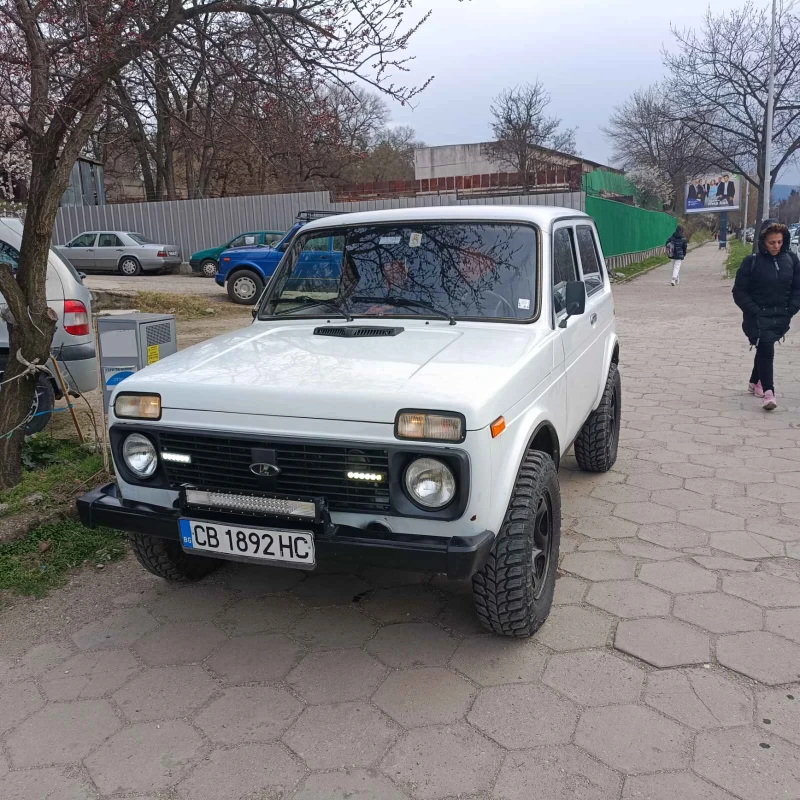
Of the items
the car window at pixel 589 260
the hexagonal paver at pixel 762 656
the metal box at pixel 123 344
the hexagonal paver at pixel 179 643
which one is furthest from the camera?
the car window at pixel 589 260

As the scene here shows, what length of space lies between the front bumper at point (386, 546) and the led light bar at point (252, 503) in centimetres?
6

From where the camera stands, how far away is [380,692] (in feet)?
9.83

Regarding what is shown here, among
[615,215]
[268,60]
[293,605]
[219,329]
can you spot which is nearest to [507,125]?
[615,215]

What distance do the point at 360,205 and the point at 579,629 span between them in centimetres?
2071

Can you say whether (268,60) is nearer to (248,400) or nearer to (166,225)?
(248,400)

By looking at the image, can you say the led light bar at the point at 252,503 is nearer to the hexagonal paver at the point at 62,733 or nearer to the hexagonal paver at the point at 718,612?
the hexagonal paver at the point at 62,733

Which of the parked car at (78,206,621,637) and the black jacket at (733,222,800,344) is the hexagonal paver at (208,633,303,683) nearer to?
the parked car at (78,206,621,637)

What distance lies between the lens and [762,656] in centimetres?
314

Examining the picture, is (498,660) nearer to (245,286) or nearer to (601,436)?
(601,436)

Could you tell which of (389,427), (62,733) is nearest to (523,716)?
(389,427)

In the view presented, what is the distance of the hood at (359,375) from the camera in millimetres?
2787

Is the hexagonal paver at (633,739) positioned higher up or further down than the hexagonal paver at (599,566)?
further down

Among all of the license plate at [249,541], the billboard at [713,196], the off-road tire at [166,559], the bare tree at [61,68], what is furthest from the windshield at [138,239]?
the billboard at [713,196]

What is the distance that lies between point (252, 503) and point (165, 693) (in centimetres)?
86
